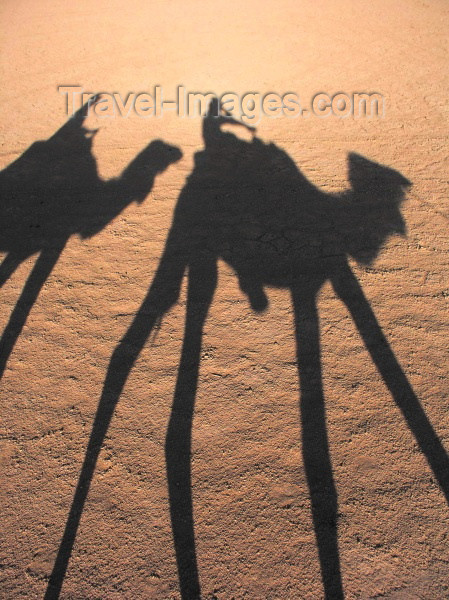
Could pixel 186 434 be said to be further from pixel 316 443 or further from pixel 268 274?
pixel 268 274

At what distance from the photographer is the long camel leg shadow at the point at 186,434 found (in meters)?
2.80

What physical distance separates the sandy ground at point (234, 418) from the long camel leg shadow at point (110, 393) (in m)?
0.05

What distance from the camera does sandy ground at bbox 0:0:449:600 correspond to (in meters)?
2.78

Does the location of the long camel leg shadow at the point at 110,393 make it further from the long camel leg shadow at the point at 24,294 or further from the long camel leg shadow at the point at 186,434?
the long camel leg shadow at the point at 24,294

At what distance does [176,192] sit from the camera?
6242 millimetres

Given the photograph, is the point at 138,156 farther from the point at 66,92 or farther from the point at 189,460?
the point at 189,460

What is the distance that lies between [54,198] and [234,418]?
4.48 meters

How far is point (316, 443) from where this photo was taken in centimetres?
334

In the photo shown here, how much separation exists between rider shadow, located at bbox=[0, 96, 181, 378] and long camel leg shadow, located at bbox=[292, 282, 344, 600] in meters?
2.81

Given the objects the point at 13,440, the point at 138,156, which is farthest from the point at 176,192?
the point at 13,440

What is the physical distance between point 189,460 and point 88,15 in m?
14.7
